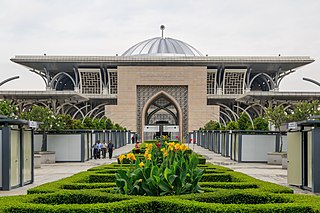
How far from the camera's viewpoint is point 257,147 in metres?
29.9

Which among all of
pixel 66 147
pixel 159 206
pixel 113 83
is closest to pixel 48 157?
pixel 66 147

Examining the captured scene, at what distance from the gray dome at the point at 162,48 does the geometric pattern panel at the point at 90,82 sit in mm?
15979

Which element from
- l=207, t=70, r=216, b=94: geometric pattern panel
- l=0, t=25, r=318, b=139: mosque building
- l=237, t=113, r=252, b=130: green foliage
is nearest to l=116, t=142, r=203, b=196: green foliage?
l=237, t=113, r=252, b=130: green foliage

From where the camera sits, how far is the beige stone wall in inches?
2972

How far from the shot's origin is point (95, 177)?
48.2 feet

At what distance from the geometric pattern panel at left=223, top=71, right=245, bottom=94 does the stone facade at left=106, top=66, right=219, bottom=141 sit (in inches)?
238

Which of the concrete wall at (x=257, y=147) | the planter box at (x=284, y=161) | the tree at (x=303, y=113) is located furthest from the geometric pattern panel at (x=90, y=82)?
the planter box at (x=284, y=161)

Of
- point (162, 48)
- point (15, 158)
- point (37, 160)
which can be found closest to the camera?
point (15, 158)

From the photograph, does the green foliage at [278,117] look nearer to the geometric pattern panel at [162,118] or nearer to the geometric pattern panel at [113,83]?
the geometric pattern panel at [113,83]

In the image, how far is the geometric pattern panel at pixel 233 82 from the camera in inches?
3177

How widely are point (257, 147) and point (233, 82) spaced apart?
52.3 metres

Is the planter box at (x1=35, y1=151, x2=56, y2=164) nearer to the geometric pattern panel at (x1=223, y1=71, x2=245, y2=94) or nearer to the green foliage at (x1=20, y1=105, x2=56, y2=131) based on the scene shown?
the green foliage at (x1=20, y1=105, x2=56, y2=131)

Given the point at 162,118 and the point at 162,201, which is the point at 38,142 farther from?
the point at 162,118

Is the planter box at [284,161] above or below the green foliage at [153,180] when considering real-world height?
below
